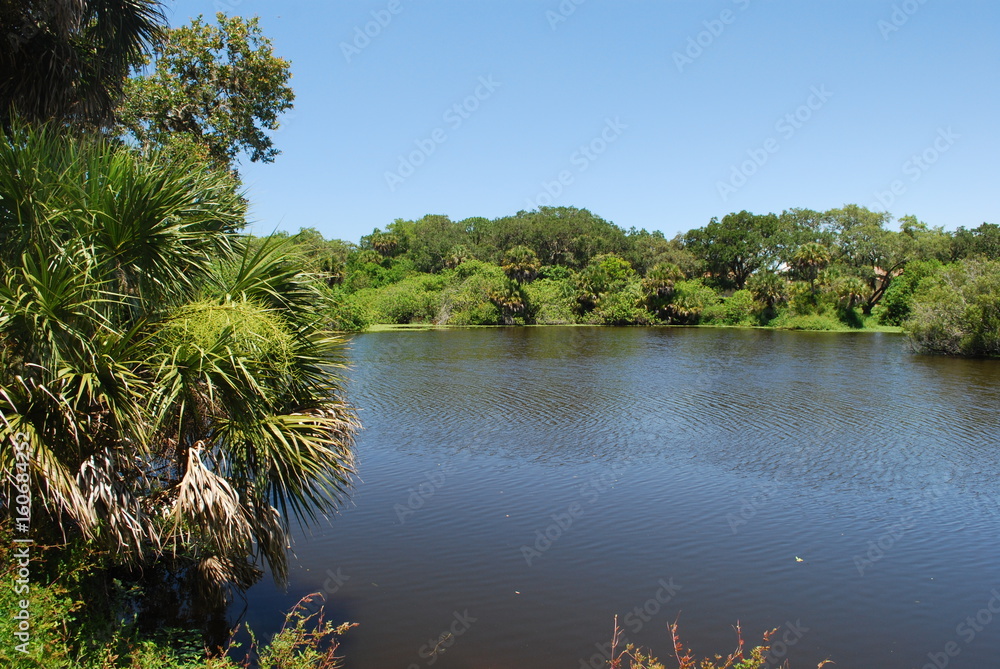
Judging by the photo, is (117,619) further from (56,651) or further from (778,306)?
(778,306)

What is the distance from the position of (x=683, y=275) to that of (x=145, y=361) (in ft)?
262

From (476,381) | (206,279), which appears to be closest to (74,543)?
(206,279)

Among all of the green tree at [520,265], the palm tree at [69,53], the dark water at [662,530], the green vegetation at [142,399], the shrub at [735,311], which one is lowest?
the dark water at [662,530]

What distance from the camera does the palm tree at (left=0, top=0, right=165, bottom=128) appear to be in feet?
28.5

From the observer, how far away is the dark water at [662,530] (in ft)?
28.5

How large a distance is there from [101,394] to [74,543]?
142cm

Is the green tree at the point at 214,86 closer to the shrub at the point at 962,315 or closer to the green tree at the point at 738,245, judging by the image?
the shrub at the point at 962,315

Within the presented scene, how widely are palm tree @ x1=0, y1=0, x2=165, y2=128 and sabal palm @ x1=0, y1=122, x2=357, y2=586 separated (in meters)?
2.40

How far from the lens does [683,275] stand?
82188 millimetres

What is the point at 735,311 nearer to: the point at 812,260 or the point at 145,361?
the point at 812,260

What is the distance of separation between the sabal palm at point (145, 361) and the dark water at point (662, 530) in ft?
8.58

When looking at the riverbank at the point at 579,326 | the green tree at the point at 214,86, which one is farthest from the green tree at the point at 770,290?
the green tree at the point at 214,86

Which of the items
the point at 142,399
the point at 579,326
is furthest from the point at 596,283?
the point at 142,399

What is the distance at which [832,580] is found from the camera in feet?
33.6
